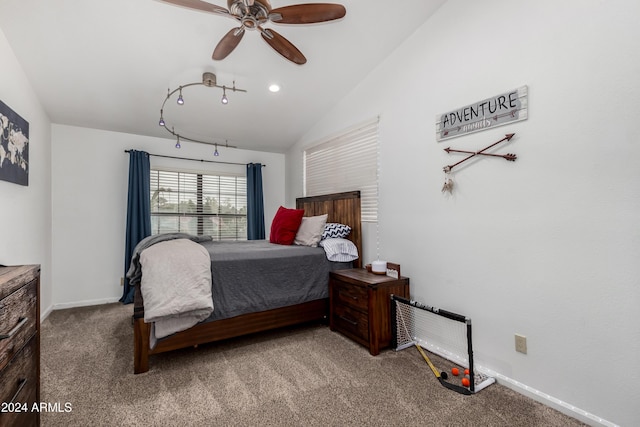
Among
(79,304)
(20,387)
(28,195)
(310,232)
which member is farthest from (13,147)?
(310,232)

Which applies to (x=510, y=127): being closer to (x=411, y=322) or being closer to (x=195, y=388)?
(x=411, y=322)

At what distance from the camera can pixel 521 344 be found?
1.89 meters

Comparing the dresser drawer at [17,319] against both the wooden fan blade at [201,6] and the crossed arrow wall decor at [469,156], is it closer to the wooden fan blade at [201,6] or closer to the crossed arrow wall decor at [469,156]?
the wooden fan blade at [201,6]

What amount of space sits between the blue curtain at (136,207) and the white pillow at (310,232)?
81.6 inches

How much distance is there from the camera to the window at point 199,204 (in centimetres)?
427

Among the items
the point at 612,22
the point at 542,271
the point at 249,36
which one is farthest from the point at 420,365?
the point at 249,36

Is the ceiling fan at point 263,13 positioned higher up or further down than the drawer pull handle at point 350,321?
higher up

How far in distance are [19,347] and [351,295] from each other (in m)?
2.07

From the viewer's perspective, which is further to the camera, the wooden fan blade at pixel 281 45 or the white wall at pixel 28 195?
the white wall at pixel 28 195

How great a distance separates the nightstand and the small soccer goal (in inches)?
3.5

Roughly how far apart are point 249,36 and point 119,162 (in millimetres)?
2623

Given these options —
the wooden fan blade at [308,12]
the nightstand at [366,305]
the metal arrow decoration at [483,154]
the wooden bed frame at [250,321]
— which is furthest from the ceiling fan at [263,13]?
the nightstand at [366,305]

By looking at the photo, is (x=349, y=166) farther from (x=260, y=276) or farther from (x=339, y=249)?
(x=260, y=276)

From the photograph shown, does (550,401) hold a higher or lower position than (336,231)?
lower
